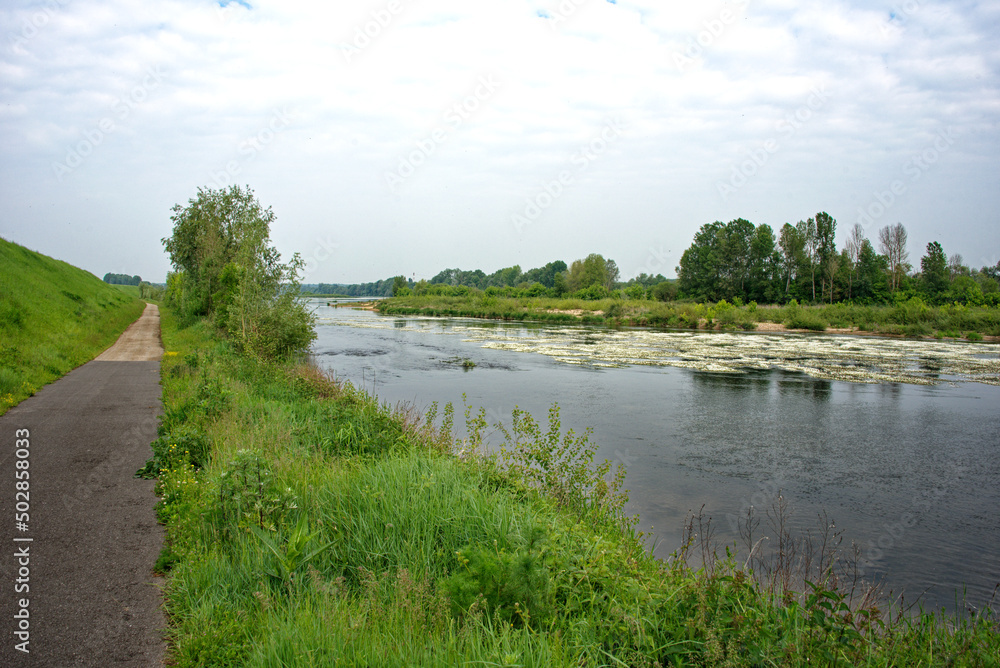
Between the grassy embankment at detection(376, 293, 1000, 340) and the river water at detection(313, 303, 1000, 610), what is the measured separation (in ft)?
52.9

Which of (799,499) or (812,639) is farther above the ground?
(812,639)

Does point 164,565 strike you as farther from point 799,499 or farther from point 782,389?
point 782,389

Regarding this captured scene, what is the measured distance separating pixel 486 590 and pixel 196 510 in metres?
3.01

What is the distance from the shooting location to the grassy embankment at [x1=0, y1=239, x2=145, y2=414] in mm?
11930

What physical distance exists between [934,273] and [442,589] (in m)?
85.4

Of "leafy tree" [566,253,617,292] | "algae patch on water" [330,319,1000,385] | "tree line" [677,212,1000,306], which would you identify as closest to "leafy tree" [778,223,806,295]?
"tree line" [677,212,1000,306]

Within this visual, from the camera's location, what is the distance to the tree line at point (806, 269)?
229 ft

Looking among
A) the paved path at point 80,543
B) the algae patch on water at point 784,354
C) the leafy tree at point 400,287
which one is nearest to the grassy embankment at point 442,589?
the paved path at point 80,543

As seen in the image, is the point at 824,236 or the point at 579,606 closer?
the point at 579,606

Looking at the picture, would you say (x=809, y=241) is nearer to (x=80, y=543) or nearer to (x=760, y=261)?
(x=760, y=261)

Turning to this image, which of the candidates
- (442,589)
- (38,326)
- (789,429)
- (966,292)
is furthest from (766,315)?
(442,589)

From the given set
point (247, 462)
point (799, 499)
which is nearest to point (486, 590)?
point (247, 462)

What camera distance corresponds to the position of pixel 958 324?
44.8 meters

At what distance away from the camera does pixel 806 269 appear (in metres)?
76.8
